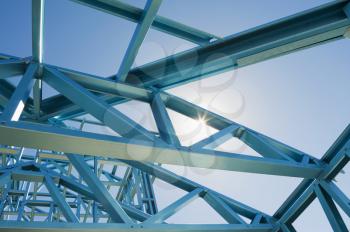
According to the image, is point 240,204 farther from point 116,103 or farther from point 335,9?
point 335,9

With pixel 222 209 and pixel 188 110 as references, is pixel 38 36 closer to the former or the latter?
pixel 188 110

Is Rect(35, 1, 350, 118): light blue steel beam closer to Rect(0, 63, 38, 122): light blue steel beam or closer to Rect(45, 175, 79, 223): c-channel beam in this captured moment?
Rect(0, 63, 38, 122): light blue steel beam

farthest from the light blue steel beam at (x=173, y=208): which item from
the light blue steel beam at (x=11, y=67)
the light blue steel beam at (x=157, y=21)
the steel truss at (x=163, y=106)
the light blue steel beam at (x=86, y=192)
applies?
the light blue steel beam at (x=11, y=67)

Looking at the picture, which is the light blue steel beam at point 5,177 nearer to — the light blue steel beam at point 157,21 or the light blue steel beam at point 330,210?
the light blue steel beam at point 157,21

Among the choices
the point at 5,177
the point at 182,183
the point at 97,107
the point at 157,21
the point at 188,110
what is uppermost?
the point at 5,177

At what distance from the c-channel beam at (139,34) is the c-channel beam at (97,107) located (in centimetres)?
64

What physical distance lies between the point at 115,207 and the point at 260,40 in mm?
2880

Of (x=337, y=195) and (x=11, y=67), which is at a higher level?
(x=11, y=67)

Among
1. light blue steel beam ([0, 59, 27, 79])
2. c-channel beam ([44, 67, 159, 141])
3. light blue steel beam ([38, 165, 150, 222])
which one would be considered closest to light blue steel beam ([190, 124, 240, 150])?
c-channel beam ([44, 67, 159, 141])

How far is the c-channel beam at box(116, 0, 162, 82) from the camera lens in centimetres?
388

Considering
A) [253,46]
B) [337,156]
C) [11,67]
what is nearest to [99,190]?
[11,67]

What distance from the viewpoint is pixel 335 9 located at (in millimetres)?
4102

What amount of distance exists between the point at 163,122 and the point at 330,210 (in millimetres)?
2805

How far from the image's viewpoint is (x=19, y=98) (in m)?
3.41
